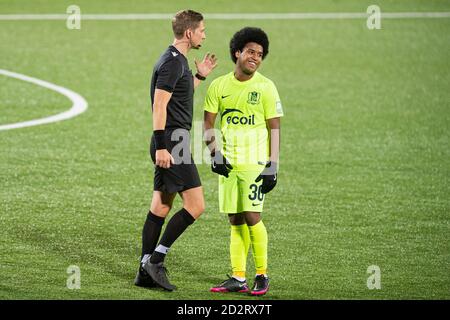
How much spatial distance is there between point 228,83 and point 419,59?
11.5 m

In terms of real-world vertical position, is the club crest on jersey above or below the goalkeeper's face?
below

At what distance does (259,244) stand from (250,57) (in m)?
1.40

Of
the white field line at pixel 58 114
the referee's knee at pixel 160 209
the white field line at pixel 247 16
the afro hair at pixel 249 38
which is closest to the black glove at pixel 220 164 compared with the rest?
the referee's knee at pixel 160 209

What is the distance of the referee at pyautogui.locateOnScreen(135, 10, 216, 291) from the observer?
7410mm

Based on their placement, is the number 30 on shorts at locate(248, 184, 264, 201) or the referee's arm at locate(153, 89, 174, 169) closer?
the referee's arm at locate(153, 89, 174, 169)

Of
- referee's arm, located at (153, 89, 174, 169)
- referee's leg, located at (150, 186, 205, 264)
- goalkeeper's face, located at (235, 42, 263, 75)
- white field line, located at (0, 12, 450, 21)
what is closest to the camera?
referee's arm, located at (153, 89, 174, 169)

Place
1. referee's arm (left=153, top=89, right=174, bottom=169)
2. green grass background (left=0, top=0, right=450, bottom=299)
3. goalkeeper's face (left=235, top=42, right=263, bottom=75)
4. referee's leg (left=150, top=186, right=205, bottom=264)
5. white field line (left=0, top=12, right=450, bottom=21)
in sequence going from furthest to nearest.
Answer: white field line (left=0, top=12, right=450, bottom=21)
green grass background (left=0, top=0, right=450, bottom=299)
referee's leg (left=150, top=186, right=205, bottom=264)
goalkeeper's face (left=235, top=42, right=263, bottom=75)
referee's arm (left=153, top=89, right=174, bottom=169)

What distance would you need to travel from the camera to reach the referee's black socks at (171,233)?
7672 mm

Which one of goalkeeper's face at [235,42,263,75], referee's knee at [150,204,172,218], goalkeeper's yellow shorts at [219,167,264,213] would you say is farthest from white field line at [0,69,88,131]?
goalkeeper's face at [235,42,263,75]

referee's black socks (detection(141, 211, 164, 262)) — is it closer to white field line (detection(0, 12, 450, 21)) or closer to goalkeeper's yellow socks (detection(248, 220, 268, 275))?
goalkeeper's yellow socks (detection(248, 220, 268, 275))

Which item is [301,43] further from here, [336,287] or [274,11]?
[336,287]

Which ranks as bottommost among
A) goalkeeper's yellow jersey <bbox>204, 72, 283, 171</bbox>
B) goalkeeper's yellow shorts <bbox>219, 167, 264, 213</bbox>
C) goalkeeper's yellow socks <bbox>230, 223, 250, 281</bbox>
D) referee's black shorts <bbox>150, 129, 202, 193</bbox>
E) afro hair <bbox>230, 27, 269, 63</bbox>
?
goalkeeper's yellow socks <bbox>230, 223, 250, 281</bbox>

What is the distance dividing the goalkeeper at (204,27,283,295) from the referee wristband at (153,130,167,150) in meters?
0.35

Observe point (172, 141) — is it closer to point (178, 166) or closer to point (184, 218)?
point (178, 166)
